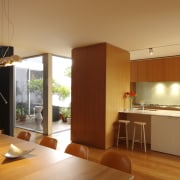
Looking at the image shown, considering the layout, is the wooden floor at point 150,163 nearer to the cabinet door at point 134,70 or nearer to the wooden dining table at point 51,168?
the wooden dining table at point 51,168

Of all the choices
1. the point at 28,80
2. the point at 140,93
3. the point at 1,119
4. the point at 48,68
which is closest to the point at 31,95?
the point at 28,80

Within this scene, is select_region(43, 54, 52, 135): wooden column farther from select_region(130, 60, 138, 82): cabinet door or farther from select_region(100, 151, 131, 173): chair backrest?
select_region(100, 151, 131, 173): chair backrest

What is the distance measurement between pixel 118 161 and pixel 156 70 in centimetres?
530

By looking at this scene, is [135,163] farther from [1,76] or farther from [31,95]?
[31,95]

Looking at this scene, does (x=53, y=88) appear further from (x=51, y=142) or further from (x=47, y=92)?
(x=51, y=142)

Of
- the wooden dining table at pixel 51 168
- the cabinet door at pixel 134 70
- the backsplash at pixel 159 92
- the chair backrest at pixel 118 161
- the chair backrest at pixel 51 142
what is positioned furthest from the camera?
the cabinet door at pixel 134 70

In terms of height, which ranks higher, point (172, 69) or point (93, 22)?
point (93, 22)

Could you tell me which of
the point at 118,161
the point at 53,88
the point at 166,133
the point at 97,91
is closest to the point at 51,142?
the point at 118,161

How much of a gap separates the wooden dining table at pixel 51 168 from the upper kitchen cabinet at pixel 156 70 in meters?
5.29

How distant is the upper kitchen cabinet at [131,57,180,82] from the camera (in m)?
6.04

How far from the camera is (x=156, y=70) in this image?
21.0 ft

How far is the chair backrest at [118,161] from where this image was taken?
5.48 feet

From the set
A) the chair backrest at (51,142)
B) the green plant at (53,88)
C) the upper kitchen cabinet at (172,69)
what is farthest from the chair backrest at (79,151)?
the upper kitchen cabinet at (172,69)

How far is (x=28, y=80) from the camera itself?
266 inches
